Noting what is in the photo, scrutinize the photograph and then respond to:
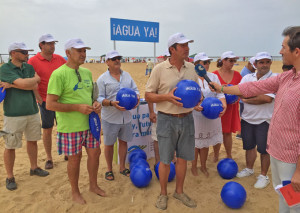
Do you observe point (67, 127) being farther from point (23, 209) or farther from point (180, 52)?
point (180, 52)

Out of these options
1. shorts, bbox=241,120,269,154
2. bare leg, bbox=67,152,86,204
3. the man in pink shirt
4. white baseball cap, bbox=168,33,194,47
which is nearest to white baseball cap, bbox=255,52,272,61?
shorts, bbox=241,120,269,154

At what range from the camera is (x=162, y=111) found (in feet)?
11.1

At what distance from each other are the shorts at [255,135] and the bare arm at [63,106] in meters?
2.84

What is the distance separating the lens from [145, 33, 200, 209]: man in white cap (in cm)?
323

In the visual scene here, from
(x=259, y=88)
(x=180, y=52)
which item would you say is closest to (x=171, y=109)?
(x=180, y=52)

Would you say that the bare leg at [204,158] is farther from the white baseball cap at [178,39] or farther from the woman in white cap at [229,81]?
the white baseball cap at [178,39]

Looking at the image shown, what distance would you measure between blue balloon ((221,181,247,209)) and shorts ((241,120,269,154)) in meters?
1.03

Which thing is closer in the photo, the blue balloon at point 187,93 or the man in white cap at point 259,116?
the blue balloon at point 187,93

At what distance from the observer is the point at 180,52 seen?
3.21 m

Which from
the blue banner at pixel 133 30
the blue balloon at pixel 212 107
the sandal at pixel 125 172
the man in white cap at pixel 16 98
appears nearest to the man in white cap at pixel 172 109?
the blue balloon at pixel 212 107

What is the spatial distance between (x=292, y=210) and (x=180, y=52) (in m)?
2.24

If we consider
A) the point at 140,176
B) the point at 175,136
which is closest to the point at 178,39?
the point at 175,136

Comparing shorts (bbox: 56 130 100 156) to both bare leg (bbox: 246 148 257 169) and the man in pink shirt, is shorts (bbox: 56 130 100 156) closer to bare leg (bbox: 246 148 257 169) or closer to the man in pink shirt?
the man in pink shirt

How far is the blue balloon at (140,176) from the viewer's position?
396 centimetres
